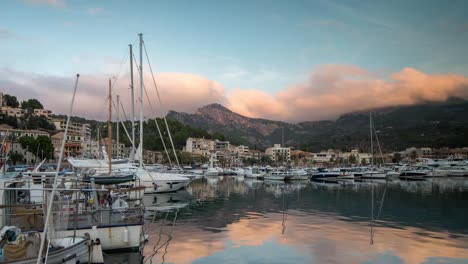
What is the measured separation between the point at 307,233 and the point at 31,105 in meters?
186

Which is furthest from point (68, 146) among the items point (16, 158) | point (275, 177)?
point (275, 177)

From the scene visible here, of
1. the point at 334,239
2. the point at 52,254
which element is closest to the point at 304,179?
the point at 334,239

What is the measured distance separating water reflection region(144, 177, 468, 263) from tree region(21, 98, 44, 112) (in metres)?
160

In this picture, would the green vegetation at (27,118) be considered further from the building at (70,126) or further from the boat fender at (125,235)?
the boat fender at (125,235)

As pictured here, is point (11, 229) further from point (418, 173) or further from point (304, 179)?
point (418, 173)

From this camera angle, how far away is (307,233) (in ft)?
89.0

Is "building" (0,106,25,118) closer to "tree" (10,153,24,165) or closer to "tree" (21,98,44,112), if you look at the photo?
"tree" (21,98,44,112)

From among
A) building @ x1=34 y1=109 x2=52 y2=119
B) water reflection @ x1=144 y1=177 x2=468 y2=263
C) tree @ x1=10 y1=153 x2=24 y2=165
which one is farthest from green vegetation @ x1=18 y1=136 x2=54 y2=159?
water reflection @ x1=144 y1=177 x2=468 y2=263

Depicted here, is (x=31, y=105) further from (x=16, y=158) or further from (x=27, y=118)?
(x=16, y=158)

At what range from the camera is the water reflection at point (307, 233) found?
20.8 m

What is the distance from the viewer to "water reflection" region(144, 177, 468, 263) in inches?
818

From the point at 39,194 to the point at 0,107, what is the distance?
6144 inches

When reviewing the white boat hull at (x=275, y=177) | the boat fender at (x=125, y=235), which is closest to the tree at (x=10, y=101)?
the white boat hull at (x=275, y=177)

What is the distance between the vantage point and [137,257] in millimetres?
20047
